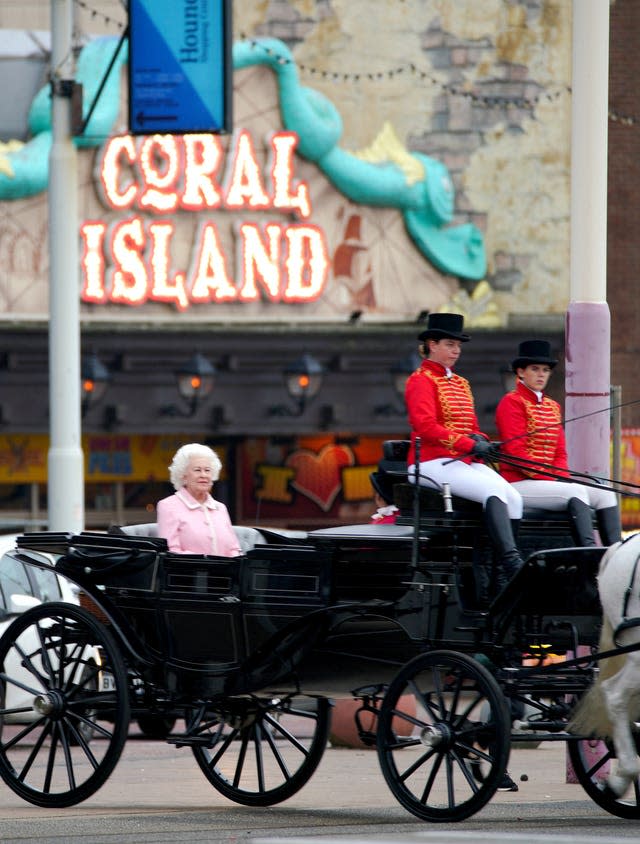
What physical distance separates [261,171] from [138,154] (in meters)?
1.68

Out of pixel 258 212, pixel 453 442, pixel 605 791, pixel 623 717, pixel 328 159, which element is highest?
pixel 328 159

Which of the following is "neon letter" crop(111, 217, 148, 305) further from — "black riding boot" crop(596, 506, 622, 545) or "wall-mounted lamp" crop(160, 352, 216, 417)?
"black riding boot" crop(596, 506, 622, 545)

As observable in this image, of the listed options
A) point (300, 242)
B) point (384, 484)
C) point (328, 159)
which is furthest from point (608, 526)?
point (328, 159)

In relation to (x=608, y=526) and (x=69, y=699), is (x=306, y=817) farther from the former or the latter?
(x=608, y=526)

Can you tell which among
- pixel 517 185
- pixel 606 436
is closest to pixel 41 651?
pixel 606 436

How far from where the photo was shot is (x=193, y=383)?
24047 mm

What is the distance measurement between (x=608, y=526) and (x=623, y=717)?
44.8 inches

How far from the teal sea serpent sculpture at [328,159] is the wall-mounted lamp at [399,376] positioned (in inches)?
59.3

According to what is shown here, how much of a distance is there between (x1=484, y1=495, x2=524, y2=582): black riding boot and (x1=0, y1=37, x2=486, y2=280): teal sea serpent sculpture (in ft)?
51.8

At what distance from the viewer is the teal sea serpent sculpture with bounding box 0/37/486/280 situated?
77.7 ft

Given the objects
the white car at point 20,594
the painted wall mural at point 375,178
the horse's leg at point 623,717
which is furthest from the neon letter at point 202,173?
the horse's leg at point 623,717

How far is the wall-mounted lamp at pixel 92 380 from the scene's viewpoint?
23141mm

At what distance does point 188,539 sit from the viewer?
9.69 metres

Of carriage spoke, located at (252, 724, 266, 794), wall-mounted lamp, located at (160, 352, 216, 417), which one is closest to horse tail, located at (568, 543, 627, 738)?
carriage spoke, located at (252, 724, 266, 794)
